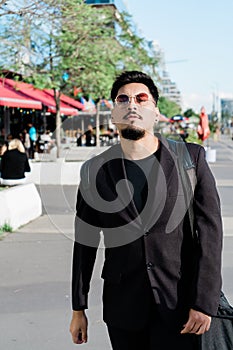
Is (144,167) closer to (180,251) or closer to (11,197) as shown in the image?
(180,251)

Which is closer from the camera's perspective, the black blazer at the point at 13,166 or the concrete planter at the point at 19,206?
the concrete planter at the point at 19,206

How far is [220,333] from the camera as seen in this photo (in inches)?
113

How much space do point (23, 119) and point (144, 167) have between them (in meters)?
33.5

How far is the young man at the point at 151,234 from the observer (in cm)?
285

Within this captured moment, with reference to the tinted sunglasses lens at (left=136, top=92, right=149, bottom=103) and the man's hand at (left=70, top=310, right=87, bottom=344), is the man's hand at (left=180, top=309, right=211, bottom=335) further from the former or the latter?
the tinted sunglasses lens at (left=136, top=92, right=149, bottom=103)

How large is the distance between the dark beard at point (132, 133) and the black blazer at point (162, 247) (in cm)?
12

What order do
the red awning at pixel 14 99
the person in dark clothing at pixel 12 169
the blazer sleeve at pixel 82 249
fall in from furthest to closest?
the red awning at pixel 14 99 < the person in dark clothing at pixel 12 169 < the blazer sleeve at pixel 82 249

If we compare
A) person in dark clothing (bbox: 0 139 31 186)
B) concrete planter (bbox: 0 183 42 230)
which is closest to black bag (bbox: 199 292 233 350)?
concrete planter (bbox: 0 183 42 230)

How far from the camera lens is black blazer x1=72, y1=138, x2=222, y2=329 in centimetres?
284

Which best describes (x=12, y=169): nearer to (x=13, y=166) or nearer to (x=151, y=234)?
(x=13, y=166)

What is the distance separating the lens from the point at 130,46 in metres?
29.0

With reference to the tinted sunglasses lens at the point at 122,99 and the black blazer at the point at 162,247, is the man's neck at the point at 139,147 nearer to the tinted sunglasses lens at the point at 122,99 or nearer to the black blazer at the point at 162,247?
the black blazer at the point at 162,247

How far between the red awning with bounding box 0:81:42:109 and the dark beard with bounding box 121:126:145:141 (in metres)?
18.2

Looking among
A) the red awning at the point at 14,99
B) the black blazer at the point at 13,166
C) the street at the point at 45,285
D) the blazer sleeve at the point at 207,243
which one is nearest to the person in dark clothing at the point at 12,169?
the black blazer at the point at 13,166
